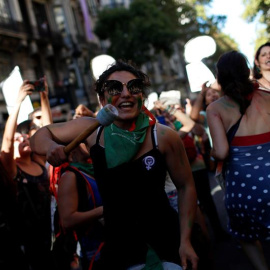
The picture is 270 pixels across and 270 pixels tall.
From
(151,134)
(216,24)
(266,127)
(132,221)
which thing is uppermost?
(216,24)

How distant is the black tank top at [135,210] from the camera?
2.04 m

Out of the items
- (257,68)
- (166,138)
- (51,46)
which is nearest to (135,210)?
(166,138)

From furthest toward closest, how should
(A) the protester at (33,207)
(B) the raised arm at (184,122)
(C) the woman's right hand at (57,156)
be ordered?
(B) the raised arm at (184,122)
(A) the protester at (33,207)
(C) the woman's right hand at (57,156)

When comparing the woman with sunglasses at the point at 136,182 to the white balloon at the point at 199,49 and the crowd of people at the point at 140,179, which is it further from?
the white balloon at the point at 199,49

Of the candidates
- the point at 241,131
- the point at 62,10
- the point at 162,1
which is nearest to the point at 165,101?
the point at 241,131

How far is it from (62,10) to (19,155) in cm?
2429

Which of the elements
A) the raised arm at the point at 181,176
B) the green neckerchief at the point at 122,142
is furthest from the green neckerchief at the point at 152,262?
the green neckerchief at the point at 122,142

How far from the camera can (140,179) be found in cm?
204

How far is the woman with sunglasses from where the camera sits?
6.70 feet

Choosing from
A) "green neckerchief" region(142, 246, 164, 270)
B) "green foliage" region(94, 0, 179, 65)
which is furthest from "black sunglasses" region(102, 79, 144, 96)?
"green foliage" region(94, 0, 179, 65)

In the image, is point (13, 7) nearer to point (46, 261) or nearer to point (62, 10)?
point (62, 10)

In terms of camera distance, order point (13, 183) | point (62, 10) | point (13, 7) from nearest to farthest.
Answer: point (13, 183) → point (13, 7) → point (62, 10)

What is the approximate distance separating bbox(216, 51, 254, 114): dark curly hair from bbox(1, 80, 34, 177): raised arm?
57.4 inches

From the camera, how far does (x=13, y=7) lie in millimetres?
21297
